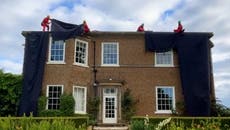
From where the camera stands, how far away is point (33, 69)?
24578 mm

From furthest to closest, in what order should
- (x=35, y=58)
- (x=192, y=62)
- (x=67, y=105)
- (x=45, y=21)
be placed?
(x=192, y=62) < (x=45, y=21) < (x=35, y=58) < (x=67, y=105)

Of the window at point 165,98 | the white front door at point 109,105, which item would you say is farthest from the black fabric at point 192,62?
the white front door at point 109,105

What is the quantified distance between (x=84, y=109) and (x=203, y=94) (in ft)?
31.3

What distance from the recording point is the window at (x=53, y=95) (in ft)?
79.7

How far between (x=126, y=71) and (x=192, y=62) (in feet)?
17.9

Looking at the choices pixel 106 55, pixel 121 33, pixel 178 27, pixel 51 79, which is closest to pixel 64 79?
pixel 51 79

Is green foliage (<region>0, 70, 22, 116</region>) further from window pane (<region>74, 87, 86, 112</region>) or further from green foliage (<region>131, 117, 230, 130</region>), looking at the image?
green foliage (<region>131, 117, 230, 130</region>)

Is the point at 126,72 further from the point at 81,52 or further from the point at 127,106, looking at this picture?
the point at 81,52

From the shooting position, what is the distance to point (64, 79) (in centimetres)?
2412

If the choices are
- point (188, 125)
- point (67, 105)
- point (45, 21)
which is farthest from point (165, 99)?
point (45, 21)

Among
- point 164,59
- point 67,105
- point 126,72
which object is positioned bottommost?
point 67,105

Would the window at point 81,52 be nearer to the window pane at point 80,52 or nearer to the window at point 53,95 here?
the window pane at point 80,52

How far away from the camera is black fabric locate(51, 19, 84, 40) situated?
24.6 m

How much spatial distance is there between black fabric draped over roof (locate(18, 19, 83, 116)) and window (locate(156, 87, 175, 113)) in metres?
8.08
